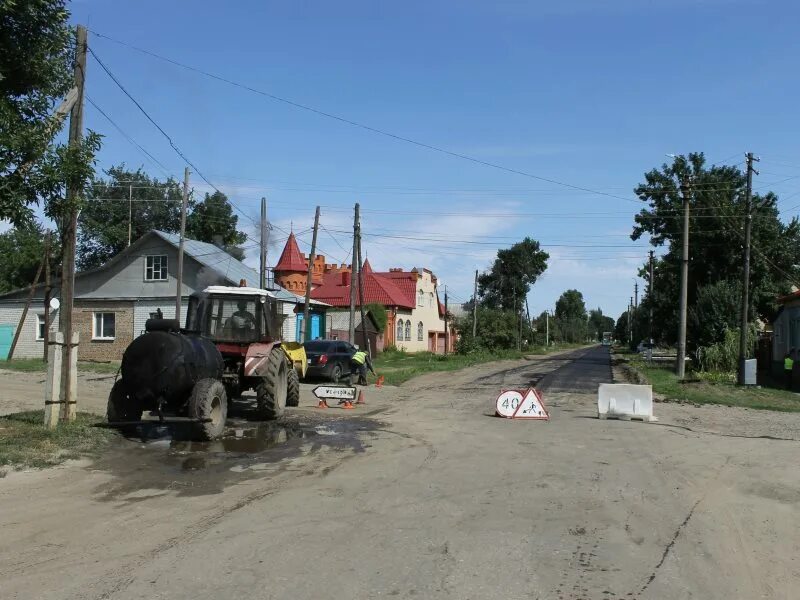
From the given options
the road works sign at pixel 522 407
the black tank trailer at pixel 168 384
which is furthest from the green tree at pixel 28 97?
the road works sign at pixel 522 407

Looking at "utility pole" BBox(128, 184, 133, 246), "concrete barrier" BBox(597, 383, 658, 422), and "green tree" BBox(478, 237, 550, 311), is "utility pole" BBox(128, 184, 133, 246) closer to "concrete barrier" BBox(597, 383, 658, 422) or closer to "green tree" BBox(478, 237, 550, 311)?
"concrete barrier" BBox(597, 383, 658, 422)

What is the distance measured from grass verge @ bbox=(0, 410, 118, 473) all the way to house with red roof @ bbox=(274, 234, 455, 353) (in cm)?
3691

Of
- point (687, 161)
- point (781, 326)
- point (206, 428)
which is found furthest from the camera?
point (687, 161)

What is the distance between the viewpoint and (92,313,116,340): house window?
120 ft

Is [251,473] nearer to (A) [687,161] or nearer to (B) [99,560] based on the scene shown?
(B) [99,560]

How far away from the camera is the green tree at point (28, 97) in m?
9.27

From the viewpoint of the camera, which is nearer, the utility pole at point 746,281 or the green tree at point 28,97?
the green tree at point 28,97

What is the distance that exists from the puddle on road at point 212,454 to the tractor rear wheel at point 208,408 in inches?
7.3

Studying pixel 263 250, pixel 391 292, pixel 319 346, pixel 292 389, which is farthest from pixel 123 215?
pixel 292 389

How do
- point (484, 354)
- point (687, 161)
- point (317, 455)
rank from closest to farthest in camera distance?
point (317, 455)
point (687, 161)
point (484, 354)

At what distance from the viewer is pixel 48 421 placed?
11625 millimetres

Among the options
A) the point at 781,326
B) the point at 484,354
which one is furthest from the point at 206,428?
the point at 484,354

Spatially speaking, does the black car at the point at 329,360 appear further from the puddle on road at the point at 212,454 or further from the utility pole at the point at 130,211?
the utility pole at the point at 130,211

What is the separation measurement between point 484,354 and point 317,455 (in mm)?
49096
